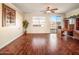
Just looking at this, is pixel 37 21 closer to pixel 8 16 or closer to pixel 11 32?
pixel 8 16

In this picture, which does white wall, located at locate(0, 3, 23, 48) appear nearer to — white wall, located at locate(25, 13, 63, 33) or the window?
white wall, located at locate(25, 13, 63, 33)

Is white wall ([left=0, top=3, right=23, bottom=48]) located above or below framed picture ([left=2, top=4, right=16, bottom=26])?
below

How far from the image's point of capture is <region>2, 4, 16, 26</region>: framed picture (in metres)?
5.05

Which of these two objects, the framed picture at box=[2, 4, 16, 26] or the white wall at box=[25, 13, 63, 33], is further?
the white wall at box=[25, 13, 63, 33]

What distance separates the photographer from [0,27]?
4.70 metres

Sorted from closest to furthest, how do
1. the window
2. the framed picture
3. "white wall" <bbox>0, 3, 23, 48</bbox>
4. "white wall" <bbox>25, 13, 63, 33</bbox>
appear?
"white wall" <bbox>0, 3, 23, 48</bbox> < the framed picture < the window < "white wall" <bbox>25, 13, 63, 33</bbox>

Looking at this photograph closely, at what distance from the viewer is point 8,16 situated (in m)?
5.55

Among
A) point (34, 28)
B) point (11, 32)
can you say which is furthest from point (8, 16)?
point (34, 28)

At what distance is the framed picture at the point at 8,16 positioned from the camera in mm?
5050

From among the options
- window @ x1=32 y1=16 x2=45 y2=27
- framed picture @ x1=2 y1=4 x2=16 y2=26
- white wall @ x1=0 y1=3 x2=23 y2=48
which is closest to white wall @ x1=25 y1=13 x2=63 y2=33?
window @ x1=32 y1=16 x2=45 y2=27

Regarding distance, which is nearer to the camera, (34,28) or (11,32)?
(34,28)

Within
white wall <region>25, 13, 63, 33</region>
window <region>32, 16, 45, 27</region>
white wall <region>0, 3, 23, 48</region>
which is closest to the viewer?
white wall <region>0, 3, 23, 48</region>
